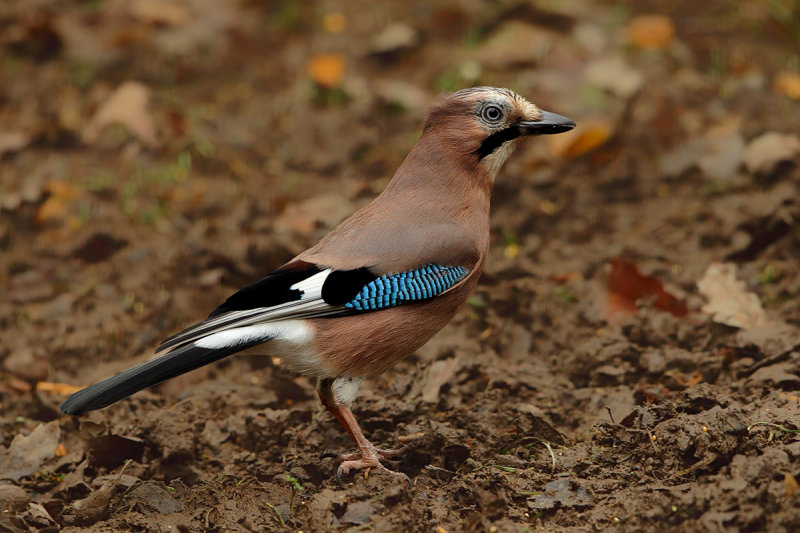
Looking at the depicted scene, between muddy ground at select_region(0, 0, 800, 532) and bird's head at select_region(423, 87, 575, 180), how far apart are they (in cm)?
102

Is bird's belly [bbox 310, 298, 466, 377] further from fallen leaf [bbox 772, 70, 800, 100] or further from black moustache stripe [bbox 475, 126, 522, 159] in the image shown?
fallen leaf [bbox 772, 70, 800, 100]

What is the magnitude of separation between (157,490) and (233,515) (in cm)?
35

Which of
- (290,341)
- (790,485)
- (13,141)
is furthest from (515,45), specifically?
(790,485)

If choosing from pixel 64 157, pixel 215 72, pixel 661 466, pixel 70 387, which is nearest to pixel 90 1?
pixel 215 72

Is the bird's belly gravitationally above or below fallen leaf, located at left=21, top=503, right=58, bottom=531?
above

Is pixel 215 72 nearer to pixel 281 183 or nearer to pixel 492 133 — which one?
pixel 281 183

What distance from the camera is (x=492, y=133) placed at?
189 inches

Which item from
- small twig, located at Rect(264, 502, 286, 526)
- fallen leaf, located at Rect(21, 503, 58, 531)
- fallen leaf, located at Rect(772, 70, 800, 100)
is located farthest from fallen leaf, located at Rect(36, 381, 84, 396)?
fallen leaf, located at Rect(772, 70, 800, 100)

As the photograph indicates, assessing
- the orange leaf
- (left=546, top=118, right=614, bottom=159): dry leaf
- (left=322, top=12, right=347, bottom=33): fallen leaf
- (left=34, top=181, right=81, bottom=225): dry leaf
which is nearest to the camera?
the orange leaf

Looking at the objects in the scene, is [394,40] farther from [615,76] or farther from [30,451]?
[30,451]

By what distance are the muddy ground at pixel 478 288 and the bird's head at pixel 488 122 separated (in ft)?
3.33

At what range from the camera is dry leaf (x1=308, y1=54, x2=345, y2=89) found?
7.64m

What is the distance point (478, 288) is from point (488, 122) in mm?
1286

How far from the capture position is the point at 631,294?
550 cm
